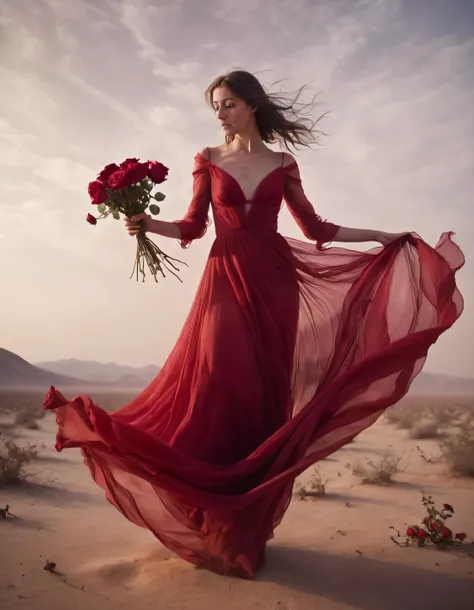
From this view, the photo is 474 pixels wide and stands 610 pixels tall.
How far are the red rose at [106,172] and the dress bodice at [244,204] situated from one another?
51 cm

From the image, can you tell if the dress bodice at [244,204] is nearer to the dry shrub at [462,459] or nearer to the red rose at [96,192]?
the red rose at [96,192]

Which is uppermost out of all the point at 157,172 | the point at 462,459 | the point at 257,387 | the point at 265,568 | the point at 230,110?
the point at 230,110

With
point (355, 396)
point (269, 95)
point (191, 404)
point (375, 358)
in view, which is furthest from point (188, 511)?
point (269, 95)

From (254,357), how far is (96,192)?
1326mm

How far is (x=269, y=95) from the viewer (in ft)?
11.7

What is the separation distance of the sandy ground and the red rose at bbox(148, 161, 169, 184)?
7.29 ft

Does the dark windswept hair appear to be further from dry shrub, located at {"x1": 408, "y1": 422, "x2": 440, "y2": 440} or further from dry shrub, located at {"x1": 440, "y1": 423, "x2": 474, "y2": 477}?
dry shrub, located at {"x1": 408, "y1": 422, "x2": 440, "y2": 440}

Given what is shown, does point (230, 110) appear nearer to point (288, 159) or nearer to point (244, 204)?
point (288, 159)

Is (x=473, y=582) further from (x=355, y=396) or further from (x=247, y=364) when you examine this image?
(x=247, y=364)

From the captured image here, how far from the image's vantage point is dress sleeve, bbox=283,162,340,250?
3.52 m

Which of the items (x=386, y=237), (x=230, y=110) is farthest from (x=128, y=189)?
(x=386, y=237)

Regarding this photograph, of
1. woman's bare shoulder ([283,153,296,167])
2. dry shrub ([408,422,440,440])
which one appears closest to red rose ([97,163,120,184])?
woman's bare shoulder ([283,153,296,167])

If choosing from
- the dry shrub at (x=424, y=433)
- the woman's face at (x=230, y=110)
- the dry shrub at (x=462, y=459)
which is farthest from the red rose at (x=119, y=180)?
the dry shrub at (x=424, y=433)

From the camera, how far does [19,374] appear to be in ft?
102
